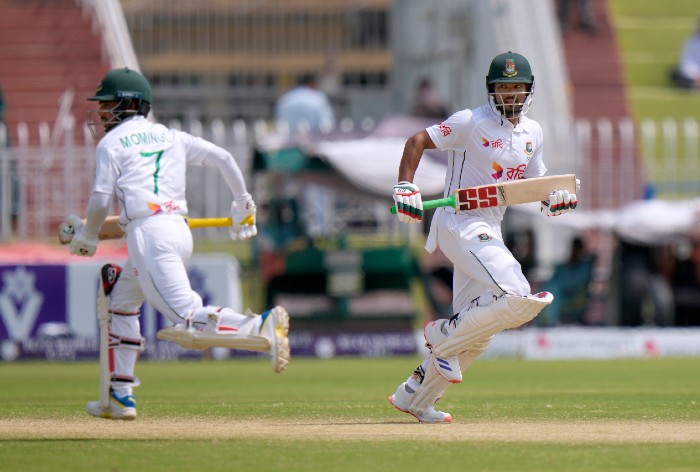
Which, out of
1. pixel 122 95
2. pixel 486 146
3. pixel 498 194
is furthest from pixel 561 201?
pixel 122 95

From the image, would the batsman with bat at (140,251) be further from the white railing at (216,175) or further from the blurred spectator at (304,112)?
the blurred spectator at (304,112)

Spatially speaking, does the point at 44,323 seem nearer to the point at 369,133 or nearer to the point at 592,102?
the point at 369,133

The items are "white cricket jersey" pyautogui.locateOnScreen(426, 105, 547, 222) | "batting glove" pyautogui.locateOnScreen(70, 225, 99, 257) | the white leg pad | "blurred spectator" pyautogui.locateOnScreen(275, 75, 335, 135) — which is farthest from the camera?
"blurred spectator" pyautogui.locateOnScreen(275, 75, 335, 135)

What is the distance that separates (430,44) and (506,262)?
43.0 feet

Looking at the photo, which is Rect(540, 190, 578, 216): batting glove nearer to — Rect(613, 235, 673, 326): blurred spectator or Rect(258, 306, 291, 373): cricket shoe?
Rect(258, 306, 291, 373): cricket shoe

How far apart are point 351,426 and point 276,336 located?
546 millimetres

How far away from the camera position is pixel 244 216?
788 centimetres

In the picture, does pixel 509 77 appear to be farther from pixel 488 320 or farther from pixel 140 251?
pixel 140 251

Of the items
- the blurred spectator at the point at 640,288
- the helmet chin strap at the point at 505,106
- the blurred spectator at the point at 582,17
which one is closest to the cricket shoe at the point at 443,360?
the helmet chin strap at the point at 505,106

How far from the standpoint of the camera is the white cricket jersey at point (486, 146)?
7383 millimetres

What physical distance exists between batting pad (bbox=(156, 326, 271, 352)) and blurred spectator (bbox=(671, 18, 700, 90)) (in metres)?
14.6

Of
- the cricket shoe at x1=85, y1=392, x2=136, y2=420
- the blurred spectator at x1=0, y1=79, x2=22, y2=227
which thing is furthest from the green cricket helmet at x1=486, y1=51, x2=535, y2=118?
the blurred spectator at x1=0, y1=79, x2=22, y2=227

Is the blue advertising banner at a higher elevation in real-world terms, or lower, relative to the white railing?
lower

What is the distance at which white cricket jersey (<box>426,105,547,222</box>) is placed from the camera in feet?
24.2
